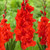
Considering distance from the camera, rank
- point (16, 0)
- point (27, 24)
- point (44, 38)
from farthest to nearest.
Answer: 1. point (16, 0)
2. point (44, 38)
3. point (27, 24)

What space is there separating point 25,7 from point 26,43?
0.40 m

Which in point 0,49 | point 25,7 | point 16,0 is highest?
point 25,7

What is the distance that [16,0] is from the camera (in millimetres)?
4316

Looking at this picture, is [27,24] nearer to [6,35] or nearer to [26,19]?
[26,19]

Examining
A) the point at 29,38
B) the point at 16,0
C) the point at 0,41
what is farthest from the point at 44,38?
the point at 16,0

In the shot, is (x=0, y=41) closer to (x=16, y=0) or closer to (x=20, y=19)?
(x=20, y=19)

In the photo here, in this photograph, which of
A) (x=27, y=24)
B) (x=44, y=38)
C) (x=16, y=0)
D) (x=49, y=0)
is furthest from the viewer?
(x=16, y=0)

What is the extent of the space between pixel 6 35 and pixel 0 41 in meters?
0.79

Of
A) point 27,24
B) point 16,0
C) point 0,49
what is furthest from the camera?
point 16,0

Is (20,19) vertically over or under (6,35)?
over

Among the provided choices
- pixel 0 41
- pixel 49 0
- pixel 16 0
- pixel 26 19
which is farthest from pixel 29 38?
pixel 16 0

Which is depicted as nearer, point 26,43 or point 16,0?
point 26,43

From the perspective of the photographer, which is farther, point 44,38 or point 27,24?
point 44,38

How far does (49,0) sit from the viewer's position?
13.1ft
